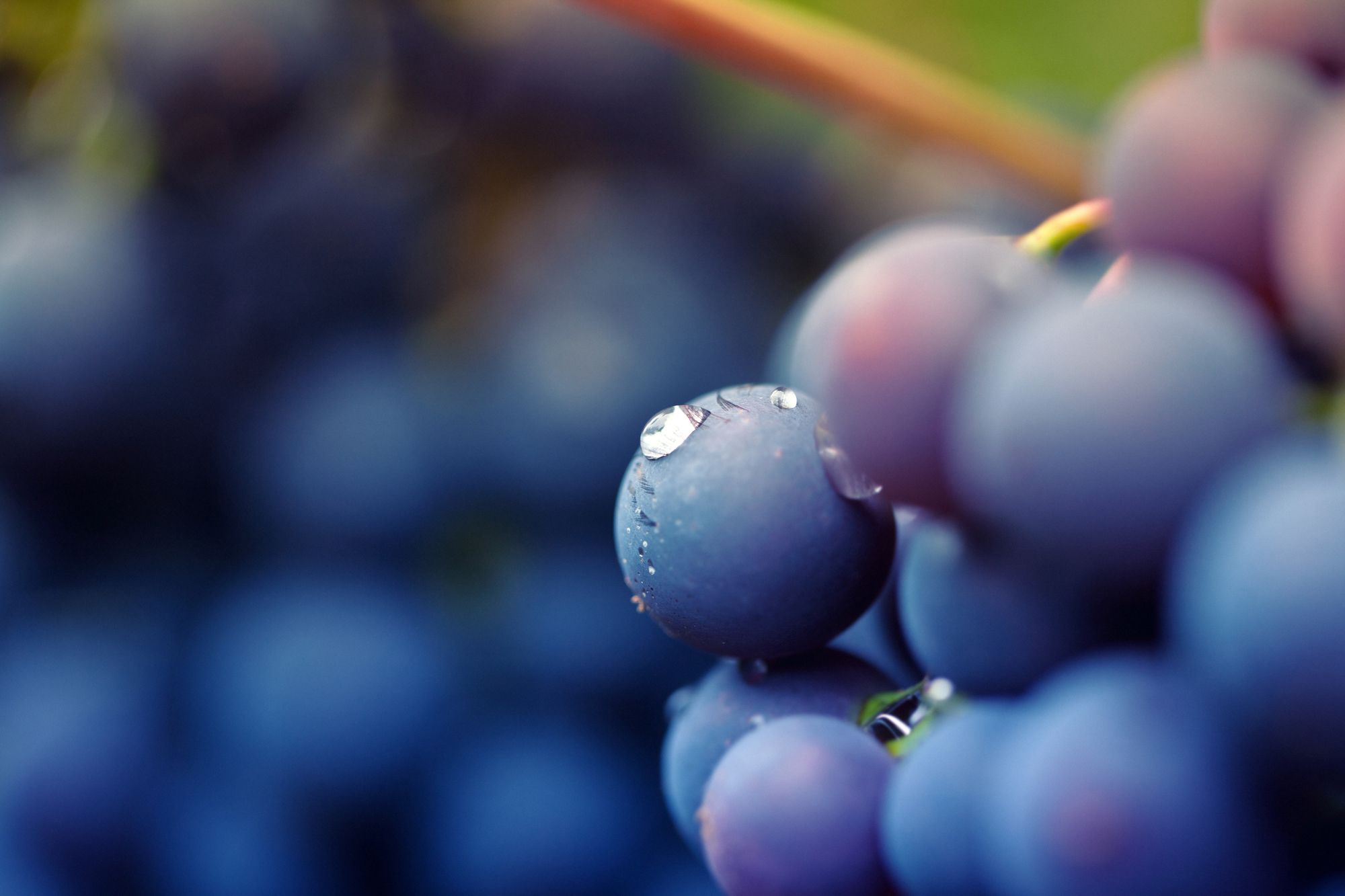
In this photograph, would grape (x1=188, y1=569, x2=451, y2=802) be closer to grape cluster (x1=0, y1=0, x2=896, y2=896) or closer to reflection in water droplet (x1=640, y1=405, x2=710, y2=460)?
grape cluster (x1=0, y1=0, x2=896, y2=896)

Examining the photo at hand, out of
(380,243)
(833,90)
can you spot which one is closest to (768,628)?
(833,90)

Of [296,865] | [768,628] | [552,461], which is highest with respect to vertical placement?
[768,628]

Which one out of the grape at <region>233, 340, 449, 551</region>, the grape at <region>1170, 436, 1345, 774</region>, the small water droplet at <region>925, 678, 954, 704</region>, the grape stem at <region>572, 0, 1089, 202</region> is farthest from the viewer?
the grape at <region>233, 340, 449, 551</region>

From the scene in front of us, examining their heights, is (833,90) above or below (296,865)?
above

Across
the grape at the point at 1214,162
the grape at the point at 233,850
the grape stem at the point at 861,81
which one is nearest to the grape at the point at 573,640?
the grape at the point at 233,850

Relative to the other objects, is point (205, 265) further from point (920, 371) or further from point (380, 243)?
point (920, 371)

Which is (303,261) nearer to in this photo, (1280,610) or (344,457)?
(344,457)

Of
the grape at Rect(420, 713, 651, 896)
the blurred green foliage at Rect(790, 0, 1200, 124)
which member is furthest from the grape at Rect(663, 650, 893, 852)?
the blurred green foliage at Rect(790, 0, 1200, 124)
